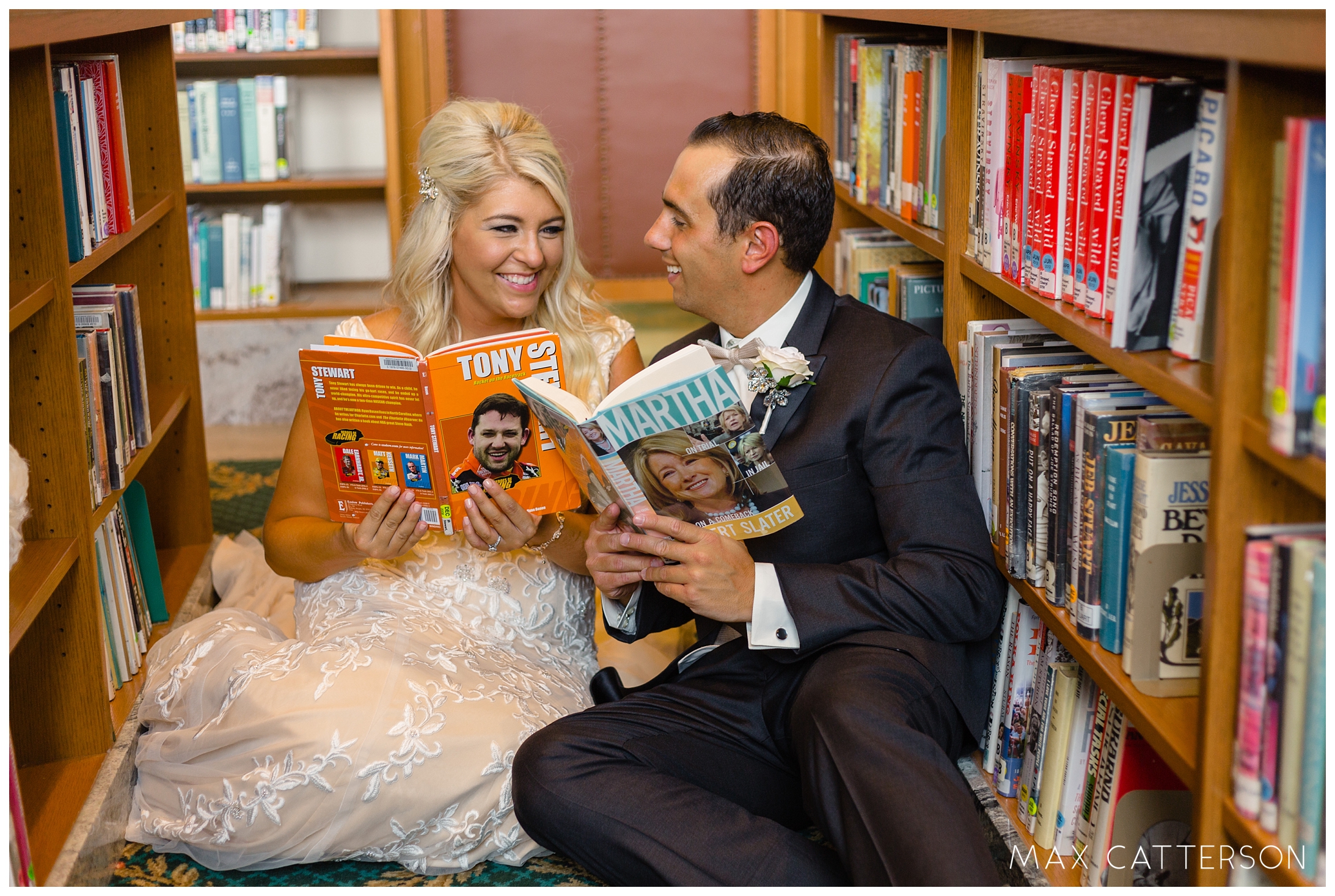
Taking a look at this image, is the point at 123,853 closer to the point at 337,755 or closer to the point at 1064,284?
the point at 337,755

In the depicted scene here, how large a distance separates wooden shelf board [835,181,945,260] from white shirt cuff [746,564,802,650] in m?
0.70

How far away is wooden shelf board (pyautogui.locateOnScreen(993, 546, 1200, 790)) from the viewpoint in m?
1.31

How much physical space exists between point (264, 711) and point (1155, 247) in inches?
56.9

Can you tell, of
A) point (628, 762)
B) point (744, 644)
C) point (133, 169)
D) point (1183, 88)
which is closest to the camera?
point (1183, 88)

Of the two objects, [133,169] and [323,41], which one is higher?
[323,41]

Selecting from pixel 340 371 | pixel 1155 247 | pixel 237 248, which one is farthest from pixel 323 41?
pixel 1155 247

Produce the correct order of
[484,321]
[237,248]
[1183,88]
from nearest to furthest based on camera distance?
[1183,88]
[484,321]
[237,248]

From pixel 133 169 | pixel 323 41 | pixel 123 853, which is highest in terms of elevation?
pixel 323 41

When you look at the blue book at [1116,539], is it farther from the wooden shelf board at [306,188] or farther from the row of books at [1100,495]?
the wooden shelf board at [306,188]

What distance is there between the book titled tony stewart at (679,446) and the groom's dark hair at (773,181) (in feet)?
1.38

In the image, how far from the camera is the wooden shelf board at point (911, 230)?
217cm

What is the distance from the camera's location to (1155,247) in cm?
140

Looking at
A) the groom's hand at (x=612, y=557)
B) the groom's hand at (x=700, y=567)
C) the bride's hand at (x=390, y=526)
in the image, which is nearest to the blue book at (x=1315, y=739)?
the groom's hand at (x=700, y=567)

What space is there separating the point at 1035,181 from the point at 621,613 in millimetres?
925
